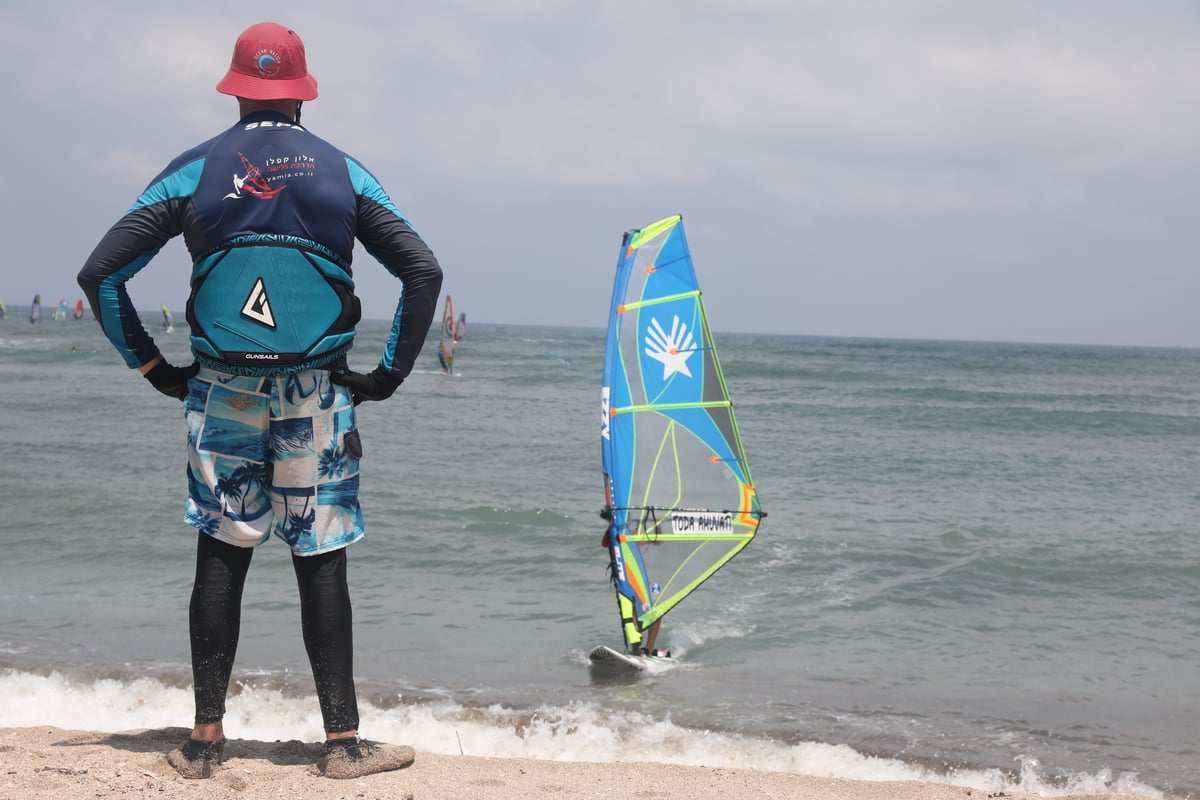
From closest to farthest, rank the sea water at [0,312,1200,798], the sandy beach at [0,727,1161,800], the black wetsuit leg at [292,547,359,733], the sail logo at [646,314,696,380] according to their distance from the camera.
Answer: the sandy beach at [0,727,1161,800] < the black wetsuit leg at [292,547,359,733] < the sea water at [0,312,1200,798] < the sail logo at [646,314,696,380]

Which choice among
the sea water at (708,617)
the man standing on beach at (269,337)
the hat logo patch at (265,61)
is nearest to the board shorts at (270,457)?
the man standing on beach at (269,337)

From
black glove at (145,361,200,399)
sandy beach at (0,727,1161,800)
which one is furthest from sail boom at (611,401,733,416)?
black glove at (145,361,200,399)

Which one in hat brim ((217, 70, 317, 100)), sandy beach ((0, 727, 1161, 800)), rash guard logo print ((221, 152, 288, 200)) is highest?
hat brim ((217, 70, 317, 100))

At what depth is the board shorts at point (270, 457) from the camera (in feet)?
7.78

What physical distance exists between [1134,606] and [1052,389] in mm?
27071

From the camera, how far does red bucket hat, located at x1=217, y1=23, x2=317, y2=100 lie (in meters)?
2.37

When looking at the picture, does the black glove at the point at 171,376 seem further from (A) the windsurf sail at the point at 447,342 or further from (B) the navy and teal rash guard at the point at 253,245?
(A) the windsurf sail at the point at 447,342

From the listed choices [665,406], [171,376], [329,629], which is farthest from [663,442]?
[171,376]

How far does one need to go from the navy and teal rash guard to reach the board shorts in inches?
2.8

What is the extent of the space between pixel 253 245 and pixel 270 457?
0.50m

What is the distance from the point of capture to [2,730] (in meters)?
3.07

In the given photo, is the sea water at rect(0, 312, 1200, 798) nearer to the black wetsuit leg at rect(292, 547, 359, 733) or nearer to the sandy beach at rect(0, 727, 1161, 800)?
the sandy beach at rect(0, 727, 1161, 800)

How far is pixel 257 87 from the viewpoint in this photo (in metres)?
2.37

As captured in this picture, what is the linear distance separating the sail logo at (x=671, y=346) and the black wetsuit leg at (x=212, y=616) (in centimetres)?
370
